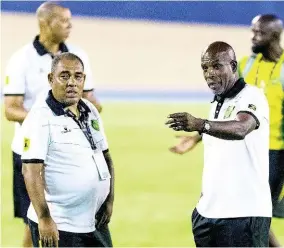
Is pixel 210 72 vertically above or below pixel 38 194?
above

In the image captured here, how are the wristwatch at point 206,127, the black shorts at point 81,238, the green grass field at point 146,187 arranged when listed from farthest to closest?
the green grass field at point 146,187
the black shorts at point 81,238
the wristwatch at point 206,127

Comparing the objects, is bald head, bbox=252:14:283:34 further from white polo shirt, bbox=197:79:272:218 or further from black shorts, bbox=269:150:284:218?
white polo shirt, bbox=197:79:272:218

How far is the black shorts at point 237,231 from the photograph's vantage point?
4.71 metres

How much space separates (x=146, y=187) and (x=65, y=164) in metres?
5.33

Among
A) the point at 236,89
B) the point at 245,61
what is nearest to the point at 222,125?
the point at 236,89

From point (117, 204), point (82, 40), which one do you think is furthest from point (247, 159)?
point (82, 40)

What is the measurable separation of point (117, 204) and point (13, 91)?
3.01 metres

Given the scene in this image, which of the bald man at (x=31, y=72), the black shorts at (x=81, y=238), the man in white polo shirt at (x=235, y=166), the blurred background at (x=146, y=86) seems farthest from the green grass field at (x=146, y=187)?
the man in white polo shirt at (x=235, y=166)

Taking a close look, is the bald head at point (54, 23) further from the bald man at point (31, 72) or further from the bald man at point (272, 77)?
the bald man at point (272, 77)

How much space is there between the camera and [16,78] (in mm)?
6188

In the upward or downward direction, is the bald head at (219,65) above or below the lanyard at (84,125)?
above

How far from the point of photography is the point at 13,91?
615 centimetres

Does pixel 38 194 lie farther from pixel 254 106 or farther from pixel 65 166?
pixel 254 106

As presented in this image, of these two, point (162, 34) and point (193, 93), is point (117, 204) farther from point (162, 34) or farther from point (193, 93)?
point (162, 34)
